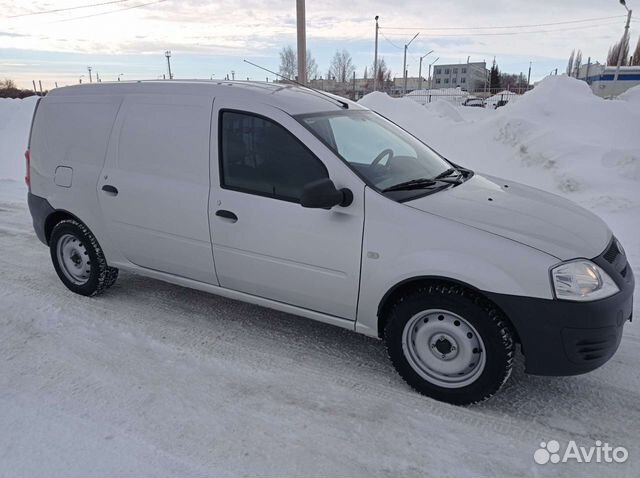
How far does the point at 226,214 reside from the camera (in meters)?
3.48

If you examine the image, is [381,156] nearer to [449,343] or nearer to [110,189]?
[449,343]

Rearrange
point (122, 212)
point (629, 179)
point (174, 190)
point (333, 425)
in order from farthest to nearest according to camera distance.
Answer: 1. point (629, 179)
2. point (122, 212)
3. point (174, 190)
4. point (333, 425)

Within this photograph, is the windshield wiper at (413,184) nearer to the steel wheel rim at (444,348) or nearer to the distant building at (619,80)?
the steel wheel rim at (444,348)

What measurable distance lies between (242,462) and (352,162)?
1.89 m

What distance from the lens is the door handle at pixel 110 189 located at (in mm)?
3996

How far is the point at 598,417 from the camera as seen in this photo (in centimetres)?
284

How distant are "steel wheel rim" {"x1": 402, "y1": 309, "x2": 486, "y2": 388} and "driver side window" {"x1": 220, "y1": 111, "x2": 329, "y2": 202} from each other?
1.11 m

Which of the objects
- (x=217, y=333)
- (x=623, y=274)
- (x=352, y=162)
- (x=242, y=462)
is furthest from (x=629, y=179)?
(x=242, y=462)

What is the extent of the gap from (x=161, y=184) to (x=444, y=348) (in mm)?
2373

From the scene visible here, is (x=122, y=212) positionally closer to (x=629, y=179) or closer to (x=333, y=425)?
(x=333, y=425)

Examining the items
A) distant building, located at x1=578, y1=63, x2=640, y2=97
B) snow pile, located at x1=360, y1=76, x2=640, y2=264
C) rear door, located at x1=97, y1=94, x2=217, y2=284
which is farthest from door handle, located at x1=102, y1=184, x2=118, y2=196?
distant building, located at x1=578, y1=63, x2=640, y2=97

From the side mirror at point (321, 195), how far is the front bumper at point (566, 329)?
1.04m

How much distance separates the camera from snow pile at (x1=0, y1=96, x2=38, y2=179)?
1179cm

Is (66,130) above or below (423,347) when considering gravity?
above
